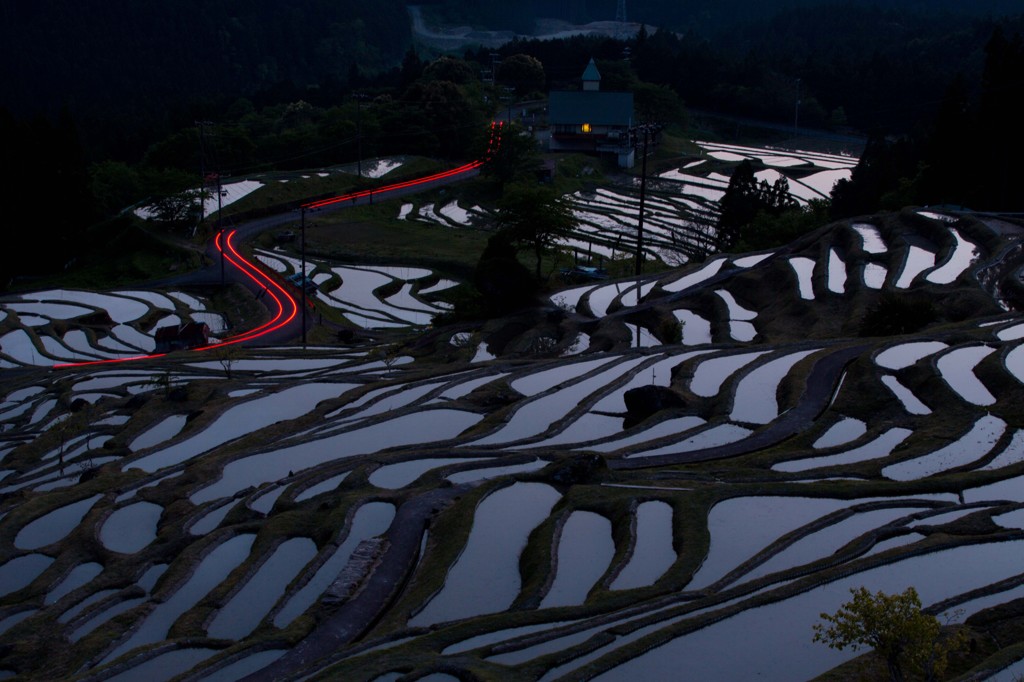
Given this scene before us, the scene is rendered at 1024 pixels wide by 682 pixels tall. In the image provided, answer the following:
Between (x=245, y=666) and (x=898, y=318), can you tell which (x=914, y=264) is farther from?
(x=245, y=666)

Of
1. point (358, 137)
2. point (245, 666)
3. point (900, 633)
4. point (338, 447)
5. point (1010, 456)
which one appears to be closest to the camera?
point (900, 633)

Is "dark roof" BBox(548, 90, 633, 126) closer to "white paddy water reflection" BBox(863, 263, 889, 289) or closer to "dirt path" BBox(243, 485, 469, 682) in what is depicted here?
"white paddy water reflection" BBox(863, 263, 889, 289)

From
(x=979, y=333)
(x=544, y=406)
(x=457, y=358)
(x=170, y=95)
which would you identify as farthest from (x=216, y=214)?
(x=170, y=95)

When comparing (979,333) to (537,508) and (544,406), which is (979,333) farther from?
(537,508)

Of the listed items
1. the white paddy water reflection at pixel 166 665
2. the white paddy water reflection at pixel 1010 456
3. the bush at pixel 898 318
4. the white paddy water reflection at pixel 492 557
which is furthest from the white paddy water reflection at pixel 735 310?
the white paddy water reflection at pixel 166 665

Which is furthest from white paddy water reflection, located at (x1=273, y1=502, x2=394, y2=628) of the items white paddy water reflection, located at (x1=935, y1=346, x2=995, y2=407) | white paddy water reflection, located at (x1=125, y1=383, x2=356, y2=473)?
white paddy water reflection, located at (x1=935, y1=346, x2=995, y2=407)

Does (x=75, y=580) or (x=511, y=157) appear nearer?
(x=75, y=580)

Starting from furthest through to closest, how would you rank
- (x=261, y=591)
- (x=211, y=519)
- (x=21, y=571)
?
(x=211, y=519) < (x=21, y=571) < (x=261, y=591)

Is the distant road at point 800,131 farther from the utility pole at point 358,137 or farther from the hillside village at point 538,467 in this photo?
the hillside village at point 538,467

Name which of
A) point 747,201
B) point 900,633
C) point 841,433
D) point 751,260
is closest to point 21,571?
point 900,633
